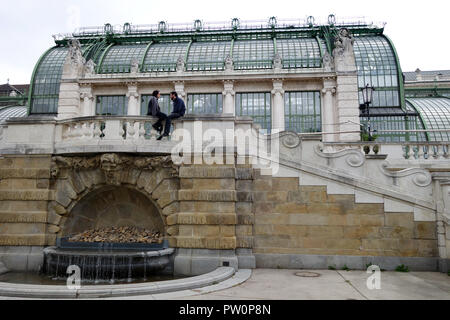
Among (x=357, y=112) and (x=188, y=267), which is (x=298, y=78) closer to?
(x=357, y=112)

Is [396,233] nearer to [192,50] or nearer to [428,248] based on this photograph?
[428,248]

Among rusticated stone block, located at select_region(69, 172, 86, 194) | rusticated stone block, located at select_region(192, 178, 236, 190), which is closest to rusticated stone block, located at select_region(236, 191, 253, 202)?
rusticated stone block, located at select_region(192, 178, 236, 190)

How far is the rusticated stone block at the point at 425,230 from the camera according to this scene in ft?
29.8

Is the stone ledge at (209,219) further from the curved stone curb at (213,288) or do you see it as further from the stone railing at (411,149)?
Answer: the stone railing at (411,149)

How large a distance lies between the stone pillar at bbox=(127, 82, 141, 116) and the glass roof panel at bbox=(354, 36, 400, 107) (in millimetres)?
17096

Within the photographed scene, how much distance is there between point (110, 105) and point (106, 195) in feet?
57.3

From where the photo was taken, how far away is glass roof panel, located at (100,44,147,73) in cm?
2692

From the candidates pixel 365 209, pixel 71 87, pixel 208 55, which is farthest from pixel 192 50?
pixel 365 209

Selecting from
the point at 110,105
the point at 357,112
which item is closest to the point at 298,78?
the point at 357,112

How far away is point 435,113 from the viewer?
2561 cm

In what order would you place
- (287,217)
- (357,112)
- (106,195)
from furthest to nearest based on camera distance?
(357,112) < (106,195) < (287,217)

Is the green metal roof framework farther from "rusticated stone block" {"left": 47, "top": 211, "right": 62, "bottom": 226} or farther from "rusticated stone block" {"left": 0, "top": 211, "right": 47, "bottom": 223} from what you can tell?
"rusticated stone block" {"left": 0, "top": 211, "right": 47, "bottom": 223}

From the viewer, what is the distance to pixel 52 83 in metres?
27.7

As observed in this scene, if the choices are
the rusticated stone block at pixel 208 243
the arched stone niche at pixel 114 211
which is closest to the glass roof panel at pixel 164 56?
the arched stone niche at pixel 114 211
